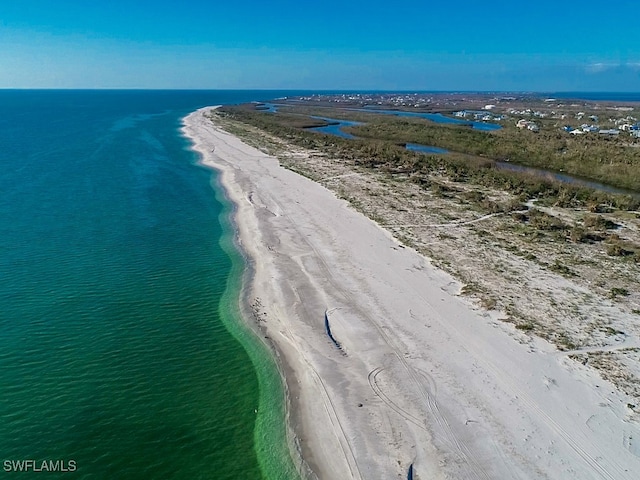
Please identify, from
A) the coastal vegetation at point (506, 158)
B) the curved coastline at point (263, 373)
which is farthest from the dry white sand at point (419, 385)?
the coastal vegetation at point (506, 158)

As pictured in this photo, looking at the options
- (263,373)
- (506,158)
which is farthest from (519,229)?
(506,158)

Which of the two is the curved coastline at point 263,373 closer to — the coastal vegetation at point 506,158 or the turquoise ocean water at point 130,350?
the turquoise ocean water at point 130,350

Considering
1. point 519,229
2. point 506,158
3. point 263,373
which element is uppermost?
point 519,229

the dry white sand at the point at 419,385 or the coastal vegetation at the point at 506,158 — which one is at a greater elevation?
the coastal vegetation at the point at 506,158

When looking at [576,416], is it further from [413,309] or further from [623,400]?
[413,309]

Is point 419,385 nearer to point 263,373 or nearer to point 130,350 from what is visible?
point 263,373

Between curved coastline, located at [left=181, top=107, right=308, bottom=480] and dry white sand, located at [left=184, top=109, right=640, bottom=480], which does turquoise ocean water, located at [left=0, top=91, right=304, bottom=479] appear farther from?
dry white sand, located at [left=184, top=109, right=640, bottom=480]
